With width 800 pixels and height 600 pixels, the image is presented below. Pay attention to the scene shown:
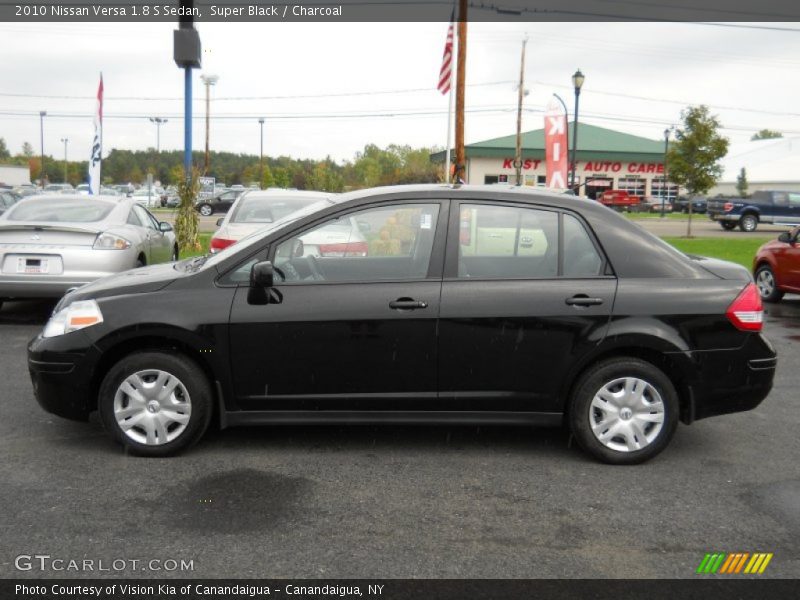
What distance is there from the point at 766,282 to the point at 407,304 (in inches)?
386

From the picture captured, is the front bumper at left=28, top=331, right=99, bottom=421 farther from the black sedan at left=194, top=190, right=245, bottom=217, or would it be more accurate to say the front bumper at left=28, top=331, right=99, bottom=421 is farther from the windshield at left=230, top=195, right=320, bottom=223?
the black sedan at left=194, top=190, right=245, bottom=217

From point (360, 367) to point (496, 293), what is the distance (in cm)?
93

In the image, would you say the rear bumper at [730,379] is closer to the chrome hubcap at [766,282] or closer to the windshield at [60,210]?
the windshield at [60,210]

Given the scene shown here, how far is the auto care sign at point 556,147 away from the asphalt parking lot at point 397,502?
1379cm

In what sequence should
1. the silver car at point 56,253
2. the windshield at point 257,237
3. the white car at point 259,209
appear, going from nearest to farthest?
the windshield at point 257,237, the silver car at point 56,253, the white car at point 259,209

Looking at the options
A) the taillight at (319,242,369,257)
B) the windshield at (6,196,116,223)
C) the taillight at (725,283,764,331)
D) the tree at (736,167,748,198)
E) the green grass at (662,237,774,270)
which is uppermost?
the tree at (736,167,748,198)

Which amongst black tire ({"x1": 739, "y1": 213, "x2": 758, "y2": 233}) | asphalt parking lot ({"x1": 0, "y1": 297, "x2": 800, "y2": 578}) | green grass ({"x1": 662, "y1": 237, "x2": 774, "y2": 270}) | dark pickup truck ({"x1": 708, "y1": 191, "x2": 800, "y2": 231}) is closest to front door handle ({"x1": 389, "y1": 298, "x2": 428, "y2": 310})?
asphalt parking lot ({"x1": 0, "y1": 297, "x2": 800, "y2": 578})

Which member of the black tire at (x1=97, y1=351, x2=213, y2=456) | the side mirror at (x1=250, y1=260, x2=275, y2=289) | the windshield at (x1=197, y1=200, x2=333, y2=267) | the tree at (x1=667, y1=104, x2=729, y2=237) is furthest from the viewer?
the tree at (x1=667, y1=104, x2=729, y2=237)

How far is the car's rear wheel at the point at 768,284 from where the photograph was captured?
12602 millimetres

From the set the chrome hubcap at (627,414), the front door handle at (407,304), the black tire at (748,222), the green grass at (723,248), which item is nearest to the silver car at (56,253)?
the front door handle at (407,304)

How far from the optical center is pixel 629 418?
4.93 m

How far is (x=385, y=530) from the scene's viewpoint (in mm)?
3947

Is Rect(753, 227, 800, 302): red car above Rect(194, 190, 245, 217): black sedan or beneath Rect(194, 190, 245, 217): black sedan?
beneath

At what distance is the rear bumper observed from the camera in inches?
196
